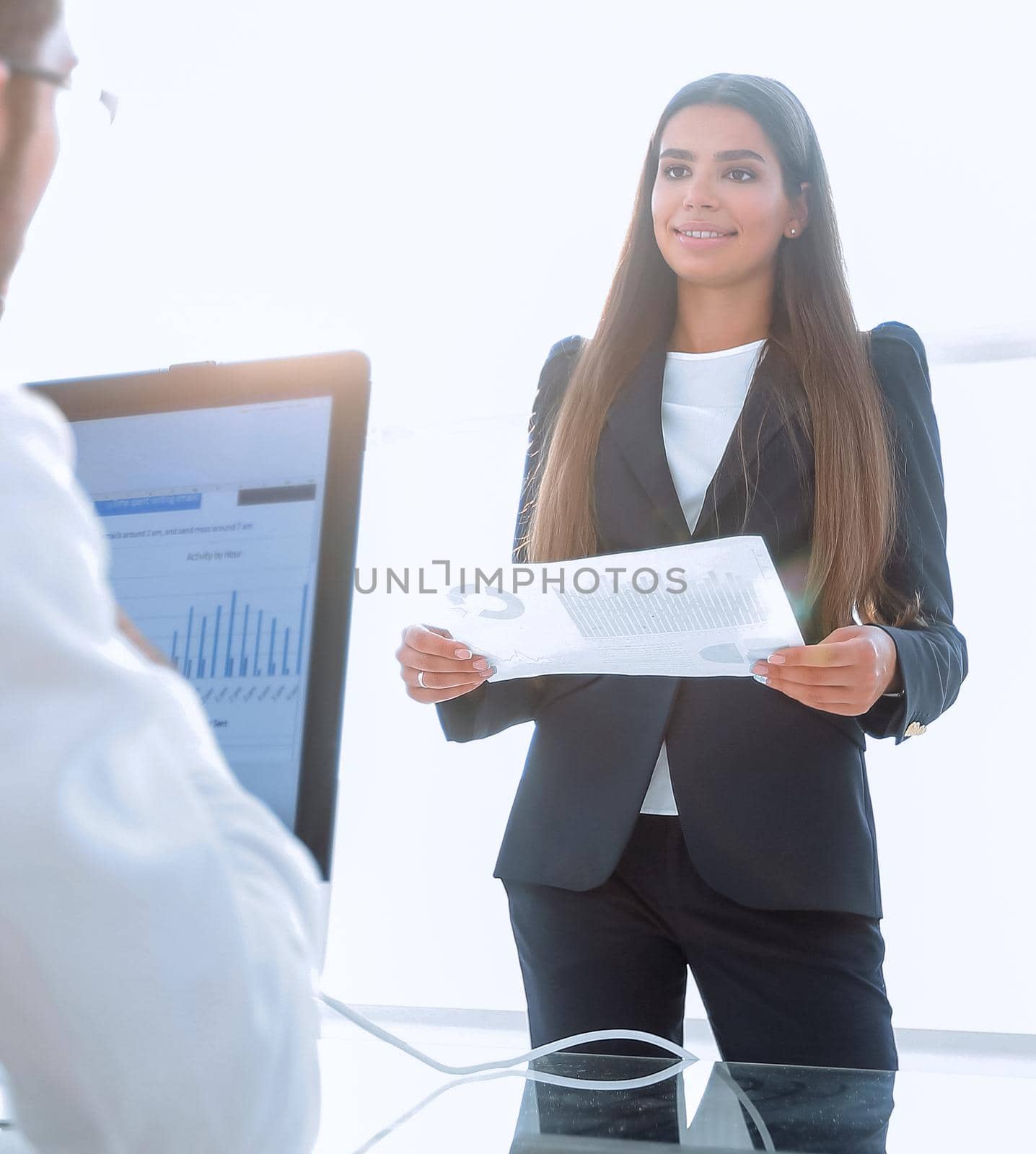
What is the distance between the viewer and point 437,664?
4.22ft

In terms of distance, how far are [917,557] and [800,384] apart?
0.27 m

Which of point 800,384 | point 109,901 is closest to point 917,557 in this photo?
point 800,384

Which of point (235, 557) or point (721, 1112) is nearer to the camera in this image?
point (721, 1112)

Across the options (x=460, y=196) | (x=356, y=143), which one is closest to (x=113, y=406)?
(x=460, y=196)

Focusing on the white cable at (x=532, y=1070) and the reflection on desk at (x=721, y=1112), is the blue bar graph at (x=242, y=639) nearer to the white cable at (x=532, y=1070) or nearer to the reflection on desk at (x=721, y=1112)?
the white cable at (x=532, y=1070)

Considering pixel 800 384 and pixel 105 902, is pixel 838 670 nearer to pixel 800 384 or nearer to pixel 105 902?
pixel 800 384

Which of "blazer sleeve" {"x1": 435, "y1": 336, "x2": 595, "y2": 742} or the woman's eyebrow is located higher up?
the woman's eyebrow

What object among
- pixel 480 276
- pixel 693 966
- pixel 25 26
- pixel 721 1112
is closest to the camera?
pixel 25 26

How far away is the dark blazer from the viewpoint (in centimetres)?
123

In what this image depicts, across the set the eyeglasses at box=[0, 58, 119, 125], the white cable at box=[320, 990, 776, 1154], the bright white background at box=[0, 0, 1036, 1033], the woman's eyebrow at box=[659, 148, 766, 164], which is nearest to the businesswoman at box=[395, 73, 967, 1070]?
the woman's eyebrow at box=[659, 148, 766, 164]

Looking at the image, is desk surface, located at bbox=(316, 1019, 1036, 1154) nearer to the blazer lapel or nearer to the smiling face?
the blazer lapel

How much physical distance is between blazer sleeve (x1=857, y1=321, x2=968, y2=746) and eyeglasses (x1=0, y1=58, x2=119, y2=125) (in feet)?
3.00

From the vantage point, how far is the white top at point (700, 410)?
146 cm

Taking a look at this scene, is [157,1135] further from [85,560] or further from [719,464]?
[719,464]
